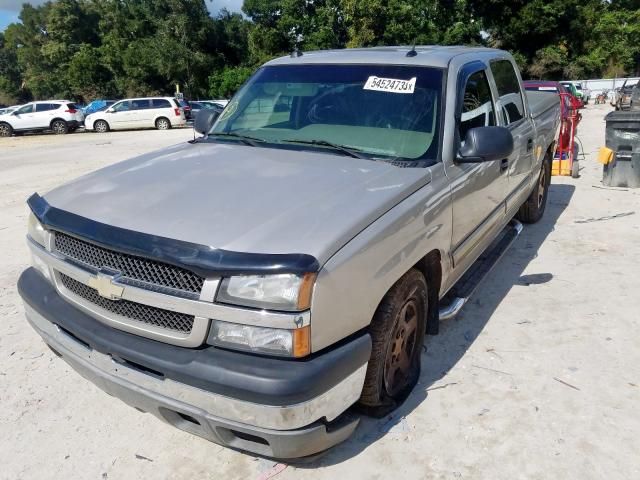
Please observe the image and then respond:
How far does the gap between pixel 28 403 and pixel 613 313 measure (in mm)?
4137

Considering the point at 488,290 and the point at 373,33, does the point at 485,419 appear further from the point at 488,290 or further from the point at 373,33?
the point at 373,33

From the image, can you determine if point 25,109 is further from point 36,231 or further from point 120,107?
point 36,231

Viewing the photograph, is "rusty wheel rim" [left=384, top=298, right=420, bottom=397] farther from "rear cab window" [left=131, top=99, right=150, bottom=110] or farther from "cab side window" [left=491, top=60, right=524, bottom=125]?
"rear cab window" [left=131, top=99, right=150, bottom=110]

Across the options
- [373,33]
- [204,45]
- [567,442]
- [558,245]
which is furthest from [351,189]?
[204,45]

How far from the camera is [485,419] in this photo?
2939 mm

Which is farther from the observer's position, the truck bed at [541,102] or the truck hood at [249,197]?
the truck bed at [541,102]

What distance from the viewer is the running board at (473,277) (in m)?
3.50

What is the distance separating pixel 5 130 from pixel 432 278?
2854cm

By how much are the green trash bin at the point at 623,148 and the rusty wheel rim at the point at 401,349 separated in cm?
660

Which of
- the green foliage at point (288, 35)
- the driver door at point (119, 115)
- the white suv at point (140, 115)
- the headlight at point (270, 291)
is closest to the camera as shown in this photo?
the headlight at point (270, 291)

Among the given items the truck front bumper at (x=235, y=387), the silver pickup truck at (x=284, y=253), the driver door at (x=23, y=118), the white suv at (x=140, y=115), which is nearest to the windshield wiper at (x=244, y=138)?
the silver pickup truck at (x=284, y=253)

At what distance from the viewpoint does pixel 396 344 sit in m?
2.88

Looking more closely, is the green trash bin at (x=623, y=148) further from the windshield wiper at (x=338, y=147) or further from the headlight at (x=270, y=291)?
the headlight at (x=270, y=291)

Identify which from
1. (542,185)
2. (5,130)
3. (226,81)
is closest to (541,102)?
(542,185)
